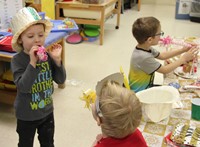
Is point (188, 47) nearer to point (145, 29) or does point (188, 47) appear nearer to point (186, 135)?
point (145, 29)

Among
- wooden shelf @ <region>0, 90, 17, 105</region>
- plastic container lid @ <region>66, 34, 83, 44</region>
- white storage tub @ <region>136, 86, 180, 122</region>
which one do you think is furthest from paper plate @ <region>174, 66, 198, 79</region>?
plastic container lid @ <region>66, 34, 83, 44</region>

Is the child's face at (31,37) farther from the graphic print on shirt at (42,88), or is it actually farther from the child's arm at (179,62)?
the child's arm at (179,62)

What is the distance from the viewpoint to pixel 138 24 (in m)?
1.88

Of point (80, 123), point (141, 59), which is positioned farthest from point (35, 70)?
point (80, 123)

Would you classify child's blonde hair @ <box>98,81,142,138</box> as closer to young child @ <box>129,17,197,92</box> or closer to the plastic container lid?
young child @ <box>129,17,197,92</box>

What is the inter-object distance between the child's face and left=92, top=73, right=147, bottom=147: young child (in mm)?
568

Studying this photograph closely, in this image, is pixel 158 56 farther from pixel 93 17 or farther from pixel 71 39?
pixel 71 39

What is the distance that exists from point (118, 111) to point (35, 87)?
A: 67 centimetres

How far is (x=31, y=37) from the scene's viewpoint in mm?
1441

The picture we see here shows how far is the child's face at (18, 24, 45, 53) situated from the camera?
143 centimetres

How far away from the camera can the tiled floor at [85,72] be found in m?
2.30

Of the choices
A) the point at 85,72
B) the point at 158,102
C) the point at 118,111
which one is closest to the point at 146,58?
the point at 158,102

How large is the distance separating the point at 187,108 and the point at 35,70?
790 millimetres

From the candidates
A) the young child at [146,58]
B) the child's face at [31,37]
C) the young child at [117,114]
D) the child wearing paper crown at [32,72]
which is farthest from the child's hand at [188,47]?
the young child at [117,114]
